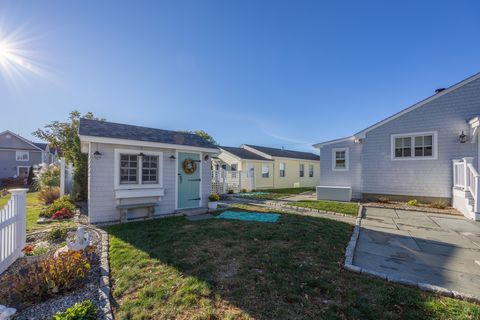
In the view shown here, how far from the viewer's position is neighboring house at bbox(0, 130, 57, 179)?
948 inches

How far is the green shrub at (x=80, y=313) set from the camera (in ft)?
7.35

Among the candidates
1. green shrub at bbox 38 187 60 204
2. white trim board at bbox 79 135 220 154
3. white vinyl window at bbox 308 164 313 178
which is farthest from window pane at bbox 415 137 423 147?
green shrub at bbox 38 187 60 204

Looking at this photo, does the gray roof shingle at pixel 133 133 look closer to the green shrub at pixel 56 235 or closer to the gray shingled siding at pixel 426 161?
the green shrub at pixel 56 235

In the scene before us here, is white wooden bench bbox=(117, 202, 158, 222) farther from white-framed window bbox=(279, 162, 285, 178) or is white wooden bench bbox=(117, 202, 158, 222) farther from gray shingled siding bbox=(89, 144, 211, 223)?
white-framed window bbox=(279, 162, 285, 178)

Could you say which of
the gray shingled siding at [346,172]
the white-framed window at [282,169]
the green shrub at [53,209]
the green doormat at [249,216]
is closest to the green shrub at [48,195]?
the green shrub at [53,209]

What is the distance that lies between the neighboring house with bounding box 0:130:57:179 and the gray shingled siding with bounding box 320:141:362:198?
3108 cm

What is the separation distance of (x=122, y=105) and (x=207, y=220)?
8.09m

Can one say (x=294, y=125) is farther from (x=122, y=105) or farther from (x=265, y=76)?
(x=122, y=105)

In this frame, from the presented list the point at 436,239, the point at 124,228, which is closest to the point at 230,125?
the point at 124,228

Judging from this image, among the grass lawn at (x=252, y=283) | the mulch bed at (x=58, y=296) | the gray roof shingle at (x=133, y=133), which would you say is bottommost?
the mulch bed at (x=58, y=296)

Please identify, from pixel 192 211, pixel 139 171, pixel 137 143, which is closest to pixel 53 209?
pixel 139 171

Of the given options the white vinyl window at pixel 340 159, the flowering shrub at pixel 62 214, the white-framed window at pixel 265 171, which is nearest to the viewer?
the flowering shrub at pixel 62 214

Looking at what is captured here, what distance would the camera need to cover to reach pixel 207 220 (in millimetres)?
7043

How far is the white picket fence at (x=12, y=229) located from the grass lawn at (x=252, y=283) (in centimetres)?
162
